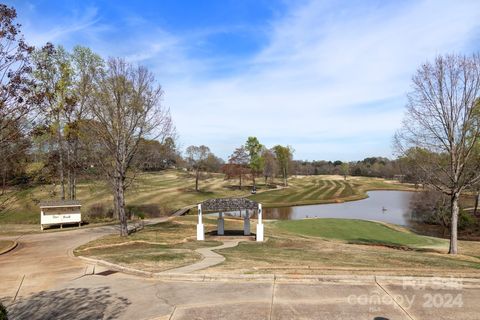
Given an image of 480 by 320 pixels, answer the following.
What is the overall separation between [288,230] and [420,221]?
2648 centimetres

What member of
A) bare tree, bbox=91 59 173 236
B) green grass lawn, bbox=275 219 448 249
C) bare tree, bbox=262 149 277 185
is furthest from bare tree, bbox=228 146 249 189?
bare tree, bbox=91 59 173 236

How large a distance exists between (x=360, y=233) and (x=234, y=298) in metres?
25.2

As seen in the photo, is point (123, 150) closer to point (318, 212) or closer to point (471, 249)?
point (471, 249)

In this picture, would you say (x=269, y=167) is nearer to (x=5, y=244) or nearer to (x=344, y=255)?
(x=5, y=244)

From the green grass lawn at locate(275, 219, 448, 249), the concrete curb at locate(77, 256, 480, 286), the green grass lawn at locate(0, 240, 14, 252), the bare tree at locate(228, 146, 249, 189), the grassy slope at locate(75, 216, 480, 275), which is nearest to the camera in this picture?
the concrete curb at locate(77, 256, 480, 286)

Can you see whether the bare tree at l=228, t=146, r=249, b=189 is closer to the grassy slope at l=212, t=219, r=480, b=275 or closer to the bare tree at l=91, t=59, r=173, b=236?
the grassy slope at l=212, t=219, r=480, b=275

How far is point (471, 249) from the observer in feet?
82.1

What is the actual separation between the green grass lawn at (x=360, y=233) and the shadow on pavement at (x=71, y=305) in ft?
71.6

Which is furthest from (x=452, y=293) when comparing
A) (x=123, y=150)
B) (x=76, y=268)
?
(x=123, y=150)

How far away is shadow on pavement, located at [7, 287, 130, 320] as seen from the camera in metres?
8.60

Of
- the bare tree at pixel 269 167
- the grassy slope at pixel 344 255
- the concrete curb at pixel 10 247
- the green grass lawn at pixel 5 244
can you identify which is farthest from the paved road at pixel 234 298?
the bare tree at pixel 269 167

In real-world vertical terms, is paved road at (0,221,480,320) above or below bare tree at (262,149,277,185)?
below

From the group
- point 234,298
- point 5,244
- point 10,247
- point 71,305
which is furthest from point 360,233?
point 71,305

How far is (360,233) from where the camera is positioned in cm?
3206
